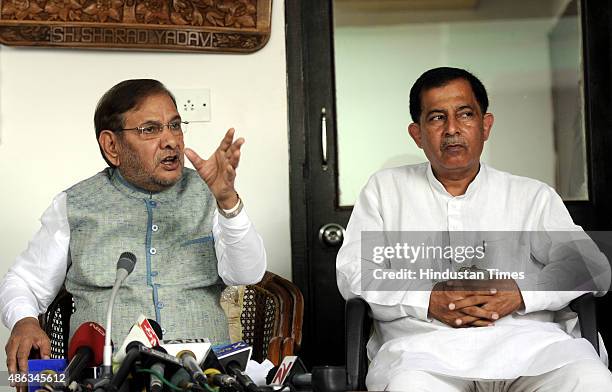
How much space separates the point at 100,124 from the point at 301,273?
4.02 feet

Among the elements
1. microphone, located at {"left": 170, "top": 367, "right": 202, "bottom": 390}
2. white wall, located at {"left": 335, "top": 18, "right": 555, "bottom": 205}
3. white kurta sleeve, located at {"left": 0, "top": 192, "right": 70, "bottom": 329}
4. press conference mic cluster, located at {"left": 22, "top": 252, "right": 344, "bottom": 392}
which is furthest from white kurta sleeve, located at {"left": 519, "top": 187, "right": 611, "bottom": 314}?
white kurta sleeve, located at {"left": 0, "top": 192, "right": 70, "bottom": 329}

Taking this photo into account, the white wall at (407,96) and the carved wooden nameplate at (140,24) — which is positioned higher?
the carved wooden nameplate at (140,24)

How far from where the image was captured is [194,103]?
3.96m

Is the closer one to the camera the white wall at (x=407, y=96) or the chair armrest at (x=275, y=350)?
the chair armrest at (x=275, y=350)

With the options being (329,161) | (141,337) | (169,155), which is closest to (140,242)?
(169,155)

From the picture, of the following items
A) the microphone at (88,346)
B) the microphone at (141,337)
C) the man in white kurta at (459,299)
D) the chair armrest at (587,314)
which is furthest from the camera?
the chair armrest at (587,314)

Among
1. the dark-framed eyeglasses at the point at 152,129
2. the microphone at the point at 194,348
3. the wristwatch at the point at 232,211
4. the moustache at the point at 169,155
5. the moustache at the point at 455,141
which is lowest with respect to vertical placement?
the microphone at the point at 194,348

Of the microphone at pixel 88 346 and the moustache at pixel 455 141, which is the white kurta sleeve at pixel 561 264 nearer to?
the moustache at pixel 455 141

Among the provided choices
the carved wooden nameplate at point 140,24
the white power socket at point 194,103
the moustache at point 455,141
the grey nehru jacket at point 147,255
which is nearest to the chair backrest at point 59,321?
the grey nehru jacket at point 147,255

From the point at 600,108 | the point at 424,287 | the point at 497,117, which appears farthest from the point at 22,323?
the point at 600,108

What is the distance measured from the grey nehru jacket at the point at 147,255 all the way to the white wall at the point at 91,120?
34.6 inches

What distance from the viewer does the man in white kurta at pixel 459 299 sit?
8.82ft

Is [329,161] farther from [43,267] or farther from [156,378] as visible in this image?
[156,378]

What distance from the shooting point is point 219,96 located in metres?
3.97
